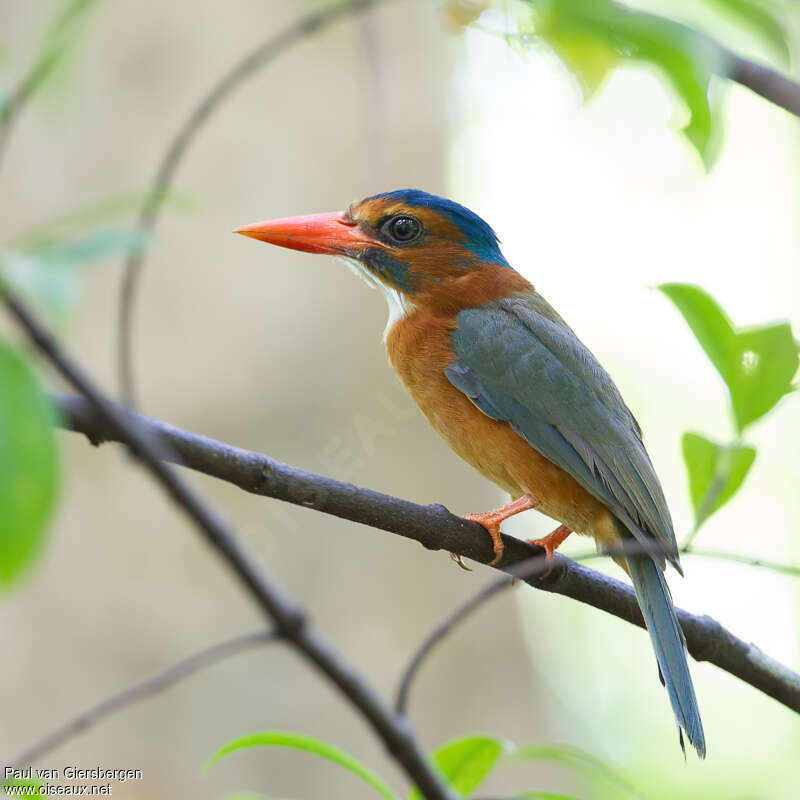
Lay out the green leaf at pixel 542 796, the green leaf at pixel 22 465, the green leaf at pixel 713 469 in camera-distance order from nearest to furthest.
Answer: the green leaf at pixel 22 465, the green leaf at pixel 542 796, the green leaf at pixel 713 469

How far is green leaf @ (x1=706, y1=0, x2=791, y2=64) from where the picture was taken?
783mm

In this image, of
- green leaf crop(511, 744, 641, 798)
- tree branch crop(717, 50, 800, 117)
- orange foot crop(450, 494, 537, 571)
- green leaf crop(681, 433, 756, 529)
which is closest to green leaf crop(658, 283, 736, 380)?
green leaf crop(681, 433, 756, 529)

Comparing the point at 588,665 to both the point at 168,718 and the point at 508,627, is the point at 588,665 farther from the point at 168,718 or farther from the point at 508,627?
the point at 168,718

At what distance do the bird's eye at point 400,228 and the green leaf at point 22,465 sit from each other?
2343 millimetres

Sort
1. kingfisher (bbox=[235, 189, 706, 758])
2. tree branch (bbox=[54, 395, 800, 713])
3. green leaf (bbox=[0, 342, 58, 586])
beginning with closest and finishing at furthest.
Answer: green leaf (bbox=[0, 342, 58, 586]) < tree branch (bbox=[54, 395, 800, 713]) < kingfisher (bbox=[235, 189, 706, 758])

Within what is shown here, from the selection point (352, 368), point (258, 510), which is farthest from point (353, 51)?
point (258, 510)

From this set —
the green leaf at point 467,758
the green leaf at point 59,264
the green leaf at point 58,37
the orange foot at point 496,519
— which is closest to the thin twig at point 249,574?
the green leaf at point 59,264

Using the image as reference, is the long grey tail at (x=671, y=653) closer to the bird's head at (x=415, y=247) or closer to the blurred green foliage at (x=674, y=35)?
the bird's head at (x=415, y=247)

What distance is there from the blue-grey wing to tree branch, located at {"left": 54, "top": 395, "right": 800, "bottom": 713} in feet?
0.93

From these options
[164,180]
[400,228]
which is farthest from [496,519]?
[164,180]

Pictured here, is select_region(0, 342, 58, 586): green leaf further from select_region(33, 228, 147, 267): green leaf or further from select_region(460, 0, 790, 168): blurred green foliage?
select_region(460, 0, 790, 168): blurred green foliage

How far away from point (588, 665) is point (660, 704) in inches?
32.3

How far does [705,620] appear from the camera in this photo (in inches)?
77.9

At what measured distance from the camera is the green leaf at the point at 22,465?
0.51 m
